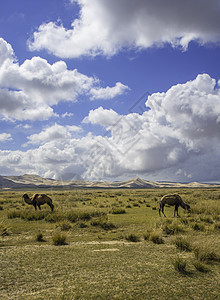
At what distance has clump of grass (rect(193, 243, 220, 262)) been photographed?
7.50m

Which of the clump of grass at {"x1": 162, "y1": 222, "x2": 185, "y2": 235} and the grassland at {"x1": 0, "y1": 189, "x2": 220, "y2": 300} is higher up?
the grassland at {"x1": 0, "y1": 189, "x2": 220, "y2": 300}

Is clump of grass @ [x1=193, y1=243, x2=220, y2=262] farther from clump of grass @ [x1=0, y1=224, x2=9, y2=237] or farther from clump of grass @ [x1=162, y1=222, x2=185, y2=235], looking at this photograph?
clump of grass @ [x1=0, y1=224, x2=9, y2=237]

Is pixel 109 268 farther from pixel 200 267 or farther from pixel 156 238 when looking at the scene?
pixel 156 238

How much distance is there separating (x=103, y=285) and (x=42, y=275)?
1.84 metres


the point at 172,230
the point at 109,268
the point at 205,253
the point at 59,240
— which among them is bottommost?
the point at 172,230

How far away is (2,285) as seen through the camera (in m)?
5.52

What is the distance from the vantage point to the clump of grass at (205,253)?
750cm

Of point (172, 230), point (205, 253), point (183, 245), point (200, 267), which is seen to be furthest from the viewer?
point (172, 230)

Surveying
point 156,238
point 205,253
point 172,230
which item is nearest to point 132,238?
point 156,238

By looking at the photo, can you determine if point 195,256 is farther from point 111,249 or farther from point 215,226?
point 215,226

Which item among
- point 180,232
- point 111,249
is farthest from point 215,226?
point 111,249

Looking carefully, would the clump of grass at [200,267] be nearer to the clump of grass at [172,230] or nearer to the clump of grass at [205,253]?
the clump of grass at [205,253]

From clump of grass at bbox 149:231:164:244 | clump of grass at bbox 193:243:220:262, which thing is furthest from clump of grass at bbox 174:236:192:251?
clump of grass at bbox 149:231:164:244

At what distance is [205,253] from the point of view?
7.55 meters
